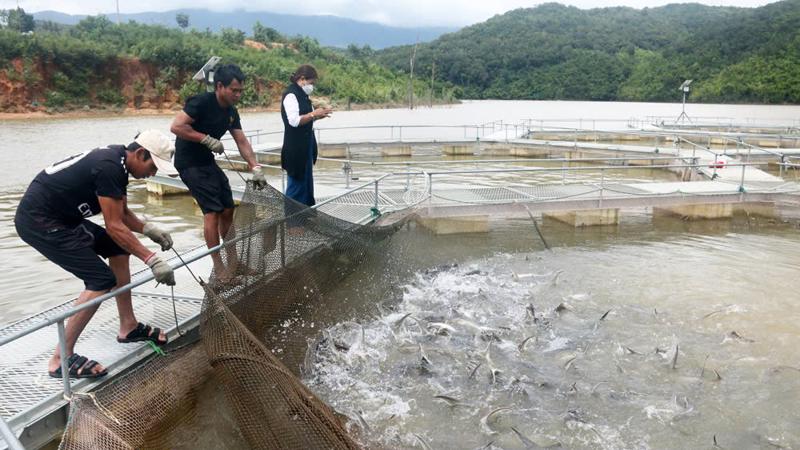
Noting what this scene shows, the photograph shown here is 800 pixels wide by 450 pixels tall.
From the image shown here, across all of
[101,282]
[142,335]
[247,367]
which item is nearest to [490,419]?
[247,367]

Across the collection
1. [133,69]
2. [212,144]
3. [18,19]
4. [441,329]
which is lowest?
[441,329]

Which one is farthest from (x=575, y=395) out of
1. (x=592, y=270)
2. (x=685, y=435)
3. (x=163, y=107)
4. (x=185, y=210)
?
(x=163, y=107)

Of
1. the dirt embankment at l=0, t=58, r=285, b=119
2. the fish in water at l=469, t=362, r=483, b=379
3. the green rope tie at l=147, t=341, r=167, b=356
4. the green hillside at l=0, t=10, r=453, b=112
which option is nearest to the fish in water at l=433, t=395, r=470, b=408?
the fish in water at l=469, t=362, r=483, b=379

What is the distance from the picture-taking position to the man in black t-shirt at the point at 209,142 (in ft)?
16.3

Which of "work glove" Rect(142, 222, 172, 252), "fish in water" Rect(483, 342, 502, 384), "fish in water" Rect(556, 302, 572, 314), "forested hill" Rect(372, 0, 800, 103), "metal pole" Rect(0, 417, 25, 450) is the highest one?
"forested hill" Rect(372, 0, 800, 103)

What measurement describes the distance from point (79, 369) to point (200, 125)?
2.29 metres

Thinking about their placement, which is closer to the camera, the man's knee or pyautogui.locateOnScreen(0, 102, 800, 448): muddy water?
the man's knee

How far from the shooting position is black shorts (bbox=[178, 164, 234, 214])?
5129 millimetres

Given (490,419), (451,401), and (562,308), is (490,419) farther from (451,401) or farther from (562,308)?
(562,308)

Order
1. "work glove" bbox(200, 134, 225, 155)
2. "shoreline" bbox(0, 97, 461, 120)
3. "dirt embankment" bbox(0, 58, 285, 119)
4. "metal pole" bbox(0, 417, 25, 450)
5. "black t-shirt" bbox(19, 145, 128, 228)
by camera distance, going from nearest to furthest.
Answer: "metal pole" bbox(0, 417, 25, 450) < "black t-shirt" bbox(19, 145, 128, 228) < "work glove" bbox(200, 134, 225, 155) < "shoreline" bbox(0, 97, 461, 120) < "dirt embankment" bbox(0, 58, 285, 119)

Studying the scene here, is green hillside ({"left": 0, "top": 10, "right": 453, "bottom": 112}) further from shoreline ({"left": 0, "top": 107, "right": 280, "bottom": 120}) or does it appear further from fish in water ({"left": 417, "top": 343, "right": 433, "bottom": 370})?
fish in water ({"left": 417, "top": 343, "right": 433, "bottom": 370})

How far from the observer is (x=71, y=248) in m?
3.86

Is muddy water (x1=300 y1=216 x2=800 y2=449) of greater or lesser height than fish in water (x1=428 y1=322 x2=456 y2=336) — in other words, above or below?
below

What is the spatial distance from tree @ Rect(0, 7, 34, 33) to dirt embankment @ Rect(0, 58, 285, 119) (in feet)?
96.9
